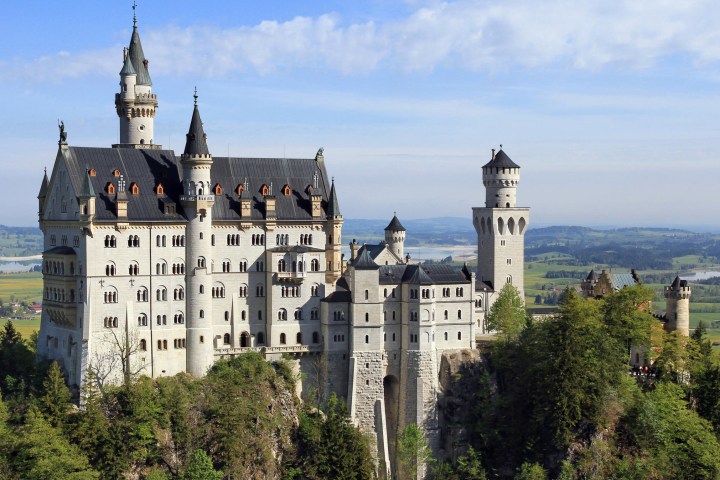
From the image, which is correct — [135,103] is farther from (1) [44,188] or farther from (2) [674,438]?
(2) [674,438]

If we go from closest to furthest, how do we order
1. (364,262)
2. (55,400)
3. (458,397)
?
(55,400), (364,262), (458,397)

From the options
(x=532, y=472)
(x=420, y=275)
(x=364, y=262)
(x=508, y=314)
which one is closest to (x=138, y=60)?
(x=364, y=262)

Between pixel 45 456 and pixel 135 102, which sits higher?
pixel 135 102

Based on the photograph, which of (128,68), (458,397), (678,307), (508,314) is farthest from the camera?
(678,307)

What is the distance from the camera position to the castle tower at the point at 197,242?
106562 mm

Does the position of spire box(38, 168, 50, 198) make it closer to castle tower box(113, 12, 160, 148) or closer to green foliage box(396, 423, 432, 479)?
castle tower box(113, 12, 160, 148)

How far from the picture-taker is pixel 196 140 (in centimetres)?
10688

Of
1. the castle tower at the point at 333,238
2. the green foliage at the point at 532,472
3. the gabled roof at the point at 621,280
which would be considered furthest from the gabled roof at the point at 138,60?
the gabled roof at the point at 621,280

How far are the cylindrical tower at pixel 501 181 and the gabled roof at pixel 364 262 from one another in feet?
69.5

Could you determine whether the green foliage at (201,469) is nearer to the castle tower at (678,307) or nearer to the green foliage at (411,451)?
the green foliage at (411,451)

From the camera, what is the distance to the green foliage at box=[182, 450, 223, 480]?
9656 cm

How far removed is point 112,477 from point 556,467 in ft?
132

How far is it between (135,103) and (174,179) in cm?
1211

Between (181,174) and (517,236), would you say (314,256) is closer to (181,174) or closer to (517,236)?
(181,174)
